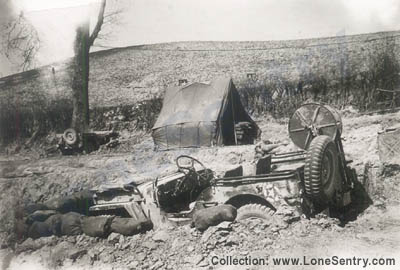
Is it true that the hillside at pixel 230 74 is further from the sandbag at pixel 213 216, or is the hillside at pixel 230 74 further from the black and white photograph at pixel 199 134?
the sandbag at pixel 213 216

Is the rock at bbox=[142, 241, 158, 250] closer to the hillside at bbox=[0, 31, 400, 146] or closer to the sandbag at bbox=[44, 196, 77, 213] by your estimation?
the sandbag at bbox=[44, 196, 77, 213]

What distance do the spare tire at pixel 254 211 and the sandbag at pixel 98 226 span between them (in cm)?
180

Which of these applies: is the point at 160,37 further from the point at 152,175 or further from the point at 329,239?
the point at 329,239

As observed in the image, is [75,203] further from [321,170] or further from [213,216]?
[321,170]

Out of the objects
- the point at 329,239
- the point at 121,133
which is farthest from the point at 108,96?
the point at 329,239

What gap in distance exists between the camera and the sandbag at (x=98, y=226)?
254 inches

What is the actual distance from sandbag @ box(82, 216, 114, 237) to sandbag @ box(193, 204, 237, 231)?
1.26 m

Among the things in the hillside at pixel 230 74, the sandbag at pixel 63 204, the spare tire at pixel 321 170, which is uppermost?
the hillside at pixel 230 74

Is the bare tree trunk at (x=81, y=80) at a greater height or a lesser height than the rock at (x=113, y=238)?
greater

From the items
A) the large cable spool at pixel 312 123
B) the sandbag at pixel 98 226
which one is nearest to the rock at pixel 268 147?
the large cable spool at pixel 312 123

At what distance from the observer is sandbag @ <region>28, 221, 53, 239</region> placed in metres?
6.87

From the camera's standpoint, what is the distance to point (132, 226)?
6.32 m

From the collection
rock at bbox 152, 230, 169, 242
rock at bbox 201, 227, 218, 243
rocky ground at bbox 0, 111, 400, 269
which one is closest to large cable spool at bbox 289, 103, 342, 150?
rocky ground at bbox 0, 111, 400, 269

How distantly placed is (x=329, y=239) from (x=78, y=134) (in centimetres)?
399
